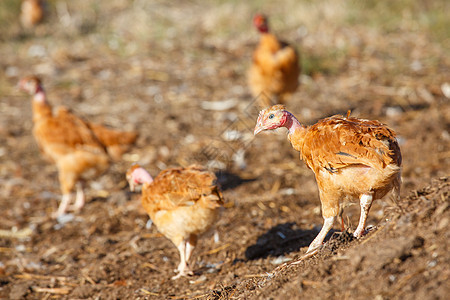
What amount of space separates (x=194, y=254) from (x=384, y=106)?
4873mm

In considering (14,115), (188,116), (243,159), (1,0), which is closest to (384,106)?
(243,159)

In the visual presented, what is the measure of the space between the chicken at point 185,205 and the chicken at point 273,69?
3777 mm

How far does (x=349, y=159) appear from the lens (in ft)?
10.3

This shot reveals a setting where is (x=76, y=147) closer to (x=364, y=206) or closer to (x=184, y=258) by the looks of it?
(x=184, y=258)

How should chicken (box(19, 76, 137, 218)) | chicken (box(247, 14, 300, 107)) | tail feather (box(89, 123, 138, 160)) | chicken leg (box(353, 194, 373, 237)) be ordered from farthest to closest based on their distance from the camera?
chicken (box(247, 14, 300, 107)), tail feather (box(89, 123, 138, 160)), chicken (box(19, 76, 137, 218)), chicken leg (box(353, 194, 373, 237))

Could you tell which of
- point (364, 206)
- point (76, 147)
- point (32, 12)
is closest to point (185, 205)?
point (364, 206)

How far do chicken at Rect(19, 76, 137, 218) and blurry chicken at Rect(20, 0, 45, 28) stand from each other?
7.43 m

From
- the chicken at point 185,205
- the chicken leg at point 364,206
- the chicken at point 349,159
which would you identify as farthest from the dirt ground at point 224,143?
the chicken at point 185,205

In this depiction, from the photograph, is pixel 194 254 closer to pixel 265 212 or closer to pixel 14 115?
pixel 265 212

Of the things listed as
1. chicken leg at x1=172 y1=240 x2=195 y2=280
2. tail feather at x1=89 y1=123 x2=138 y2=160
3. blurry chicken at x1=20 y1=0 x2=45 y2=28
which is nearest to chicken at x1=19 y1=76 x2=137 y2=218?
tail feather at x1=89 y1=123 x2=138 y2=160

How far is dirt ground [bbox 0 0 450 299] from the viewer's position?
281 centimetres

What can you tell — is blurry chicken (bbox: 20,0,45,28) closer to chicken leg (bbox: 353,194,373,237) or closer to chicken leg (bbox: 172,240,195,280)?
chicken leg (bbox: 172,240,195,280)

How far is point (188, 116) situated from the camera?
27.7 ft

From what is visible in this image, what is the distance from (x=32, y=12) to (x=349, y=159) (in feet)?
38.8
